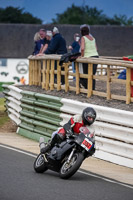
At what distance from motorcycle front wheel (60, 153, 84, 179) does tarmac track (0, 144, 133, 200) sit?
108 mm

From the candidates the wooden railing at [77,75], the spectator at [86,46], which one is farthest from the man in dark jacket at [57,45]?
the spectator at [86,46]

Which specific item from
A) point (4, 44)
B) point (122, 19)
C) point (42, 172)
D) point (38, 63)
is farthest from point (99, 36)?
point (42, 172)

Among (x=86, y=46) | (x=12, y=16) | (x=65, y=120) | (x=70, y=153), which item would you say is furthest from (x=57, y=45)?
(x=12, y=16)

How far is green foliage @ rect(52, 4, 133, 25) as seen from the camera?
126 m

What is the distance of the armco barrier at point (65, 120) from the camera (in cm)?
1141

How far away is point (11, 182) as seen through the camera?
8.52 m

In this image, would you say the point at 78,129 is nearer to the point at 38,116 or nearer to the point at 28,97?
the point at 38,116

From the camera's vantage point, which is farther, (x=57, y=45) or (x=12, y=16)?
(x=12, y=16)

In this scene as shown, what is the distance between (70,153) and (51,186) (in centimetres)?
98

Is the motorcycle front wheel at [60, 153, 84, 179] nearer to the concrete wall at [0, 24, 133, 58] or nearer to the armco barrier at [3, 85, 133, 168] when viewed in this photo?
the armco barrier at [3, 85, 133, 168]

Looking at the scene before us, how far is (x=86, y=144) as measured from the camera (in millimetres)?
9188

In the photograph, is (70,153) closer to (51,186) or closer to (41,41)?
(51,186)

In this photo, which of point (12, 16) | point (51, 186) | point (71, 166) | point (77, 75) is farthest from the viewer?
point (12, 16)

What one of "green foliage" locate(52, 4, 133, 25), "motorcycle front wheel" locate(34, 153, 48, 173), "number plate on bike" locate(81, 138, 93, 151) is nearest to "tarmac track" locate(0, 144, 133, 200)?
"motorcycle front wheel" locate(34, 153, 48, 173)
